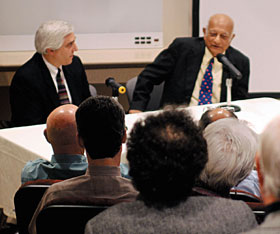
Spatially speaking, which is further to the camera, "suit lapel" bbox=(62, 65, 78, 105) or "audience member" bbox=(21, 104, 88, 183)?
"suit lapel" bbox=(62, 65, 78, 105)

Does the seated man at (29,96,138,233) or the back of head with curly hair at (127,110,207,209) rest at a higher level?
the back of head with curly hair at (127,110,207,209)

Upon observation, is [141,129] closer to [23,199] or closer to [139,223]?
[139,223]

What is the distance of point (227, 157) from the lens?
57.2 inches

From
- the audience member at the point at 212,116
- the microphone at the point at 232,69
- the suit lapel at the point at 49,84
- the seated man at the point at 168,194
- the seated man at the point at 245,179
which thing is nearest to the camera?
the seated man at the point at 168,194

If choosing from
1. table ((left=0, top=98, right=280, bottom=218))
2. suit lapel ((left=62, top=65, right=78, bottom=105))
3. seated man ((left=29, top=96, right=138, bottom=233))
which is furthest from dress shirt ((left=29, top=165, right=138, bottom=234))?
suit lapel ((left=62, top=65, right=78, bottom=105))

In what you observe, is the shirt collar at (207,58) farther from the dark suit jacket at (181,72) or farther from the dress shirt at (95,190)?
the dress shirt at (95,190)

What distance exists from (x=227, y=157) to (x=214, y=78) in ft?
7.07

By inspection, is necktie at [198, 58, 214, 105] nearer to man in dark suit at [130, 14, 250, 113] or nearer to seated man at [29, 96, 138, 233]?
man in dark suit at [130, 14, 250, 113]

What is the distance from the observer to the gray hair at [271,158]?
87 cm

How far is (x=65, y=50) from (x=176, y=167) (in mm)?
2371

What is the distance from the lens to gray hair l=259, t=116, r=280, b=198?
34.1 inches

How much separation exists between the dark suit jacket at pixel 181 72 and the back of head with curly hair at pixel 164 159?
2.36 metres

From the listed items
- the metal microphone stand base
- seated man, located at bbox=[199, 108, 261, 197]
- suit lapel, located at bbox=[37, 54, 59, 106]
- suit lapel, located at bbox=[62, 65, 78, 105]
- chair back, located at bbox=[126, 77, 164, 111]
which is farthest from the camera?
chair back, located at bbox=[126, 77, 164, 111]

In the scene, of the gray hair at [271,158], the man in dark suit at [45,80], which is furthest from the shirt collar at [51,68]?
the gray hair at [271,158]
